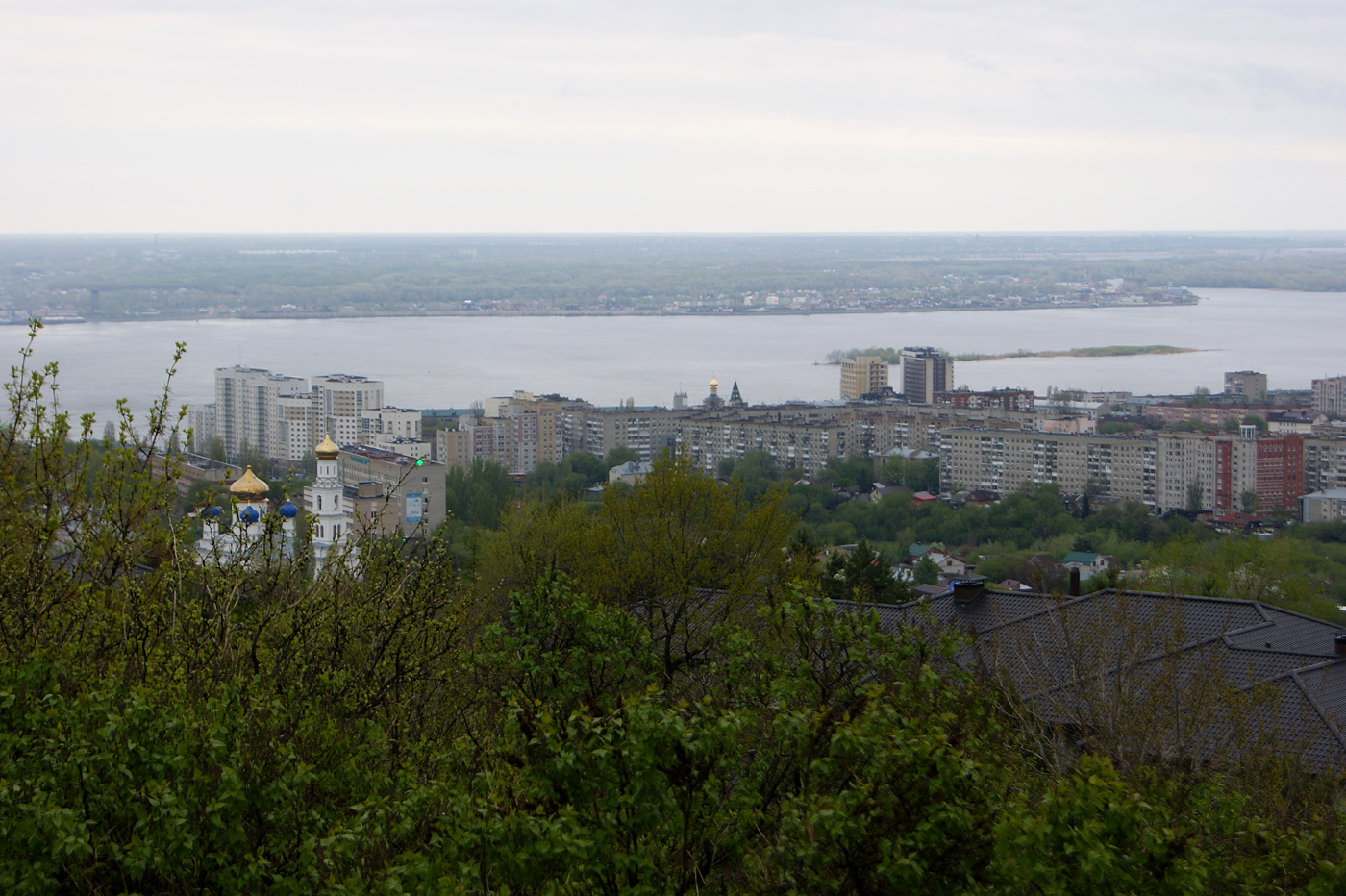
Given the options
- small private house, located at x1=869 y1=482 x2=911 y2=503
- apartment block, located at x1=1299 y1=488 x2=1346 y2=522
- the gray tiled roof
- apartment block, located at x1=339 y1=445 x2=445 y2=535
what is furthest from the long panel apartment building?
the gray tiled roof

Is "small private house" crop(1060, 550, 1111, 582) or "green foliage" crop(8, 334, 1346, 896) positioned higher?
"green foliage" crop(8, 334, 1346, 896)

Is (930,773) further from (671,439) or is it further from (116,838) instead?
(671,439)

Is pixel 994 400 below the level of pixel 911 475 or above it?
above

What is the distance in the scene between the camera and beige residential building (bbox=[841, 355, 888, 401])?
45.8 m

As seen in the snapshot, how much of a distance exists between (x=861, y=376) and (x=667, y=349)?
1542 centimetres

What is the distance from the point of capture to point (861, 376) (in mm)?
45844

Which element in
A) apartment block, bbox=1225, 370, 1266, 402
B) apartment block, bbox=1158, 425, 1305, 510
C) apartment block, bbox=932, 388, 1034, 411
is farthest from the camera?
apartment block, bbox=1225, 370, 1266, 402

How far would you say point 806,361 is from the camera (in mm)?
55531

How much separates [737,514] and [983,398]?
30.1 meters

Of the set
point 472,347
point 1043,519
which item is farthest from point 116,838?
point 472,347

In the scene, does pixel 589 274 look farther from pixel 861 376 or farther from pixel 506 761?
pixel 506 761

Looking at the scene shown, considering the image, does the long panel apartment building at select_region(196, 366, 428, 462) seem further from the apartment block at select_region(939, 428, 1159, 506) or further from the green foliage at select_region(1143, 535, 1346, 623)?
the green foliage at select_region(1143, 535, 1346, 623)

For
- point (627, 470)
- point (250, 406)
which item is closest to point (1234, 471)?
point (627, 470)

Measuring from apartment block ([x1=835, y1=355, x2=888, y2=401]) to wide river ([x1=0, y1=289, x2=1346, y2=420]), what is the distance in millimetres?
788
